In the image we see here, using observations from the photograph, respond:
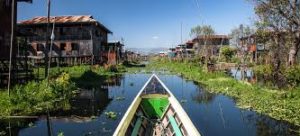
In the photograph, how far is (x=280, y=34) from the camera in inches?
1179

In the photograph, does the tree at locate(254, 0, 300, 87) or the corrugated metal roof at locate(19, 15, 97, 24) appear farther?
the corrugated metal roof at locate(19, 15, 97, 24)

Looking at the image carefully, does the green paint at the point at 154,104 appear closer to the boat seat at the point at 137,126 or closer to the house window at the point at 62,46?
the boat seat at the point at 137,126

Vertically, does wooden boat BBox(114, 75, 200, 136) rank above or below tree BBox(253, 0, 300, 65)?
below

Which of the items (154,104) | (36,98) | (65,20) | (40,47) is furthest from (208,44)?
(154,104)

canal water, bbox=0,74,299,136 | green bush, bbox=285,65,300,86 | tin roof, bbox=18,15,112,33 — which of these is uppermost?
tin roof, bbox=18,15,112,33

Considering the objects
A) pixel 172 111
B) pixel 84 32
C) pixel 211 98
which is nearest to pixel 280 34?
pixel 211 98

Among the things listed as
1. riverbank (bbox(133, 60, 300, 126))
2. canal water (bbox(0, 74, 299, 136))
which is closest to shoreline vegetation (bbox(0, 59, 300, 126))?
riverbank (bbox(133, 60, 300, 126))

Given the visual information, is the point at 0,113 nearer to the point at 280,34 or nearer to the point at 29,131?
the point at 29,131

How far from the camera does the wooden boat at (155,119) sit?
8173 mm

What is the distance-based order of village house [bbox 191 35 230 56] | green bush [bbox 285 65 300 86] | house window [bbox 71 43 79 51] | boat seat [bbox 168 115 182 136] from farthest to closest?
village house [bbox 191 35 230 56]
house window [bbox 71 43 79 51]
green bush [bbox 285 65 300 86]
boat seat [bbox 168 115 182 136]

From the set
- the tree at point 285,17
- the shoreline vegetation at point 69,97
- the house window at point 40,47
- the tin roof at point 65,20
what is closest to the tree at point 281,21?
the tree at point 285,17

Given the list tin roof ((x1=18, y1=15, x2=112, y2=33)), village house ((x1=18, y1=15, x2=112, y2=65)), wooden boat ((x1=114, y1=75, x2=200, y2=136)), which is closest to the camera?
wooden boat ((x1=114, y1=75, x2=200, y2=136))

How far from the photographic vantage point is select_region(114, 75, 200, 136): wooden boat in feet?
26.8

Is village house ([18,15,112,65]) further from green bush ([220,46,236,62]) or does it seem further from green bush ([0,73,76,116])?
green bush ([0,73,76,116])
